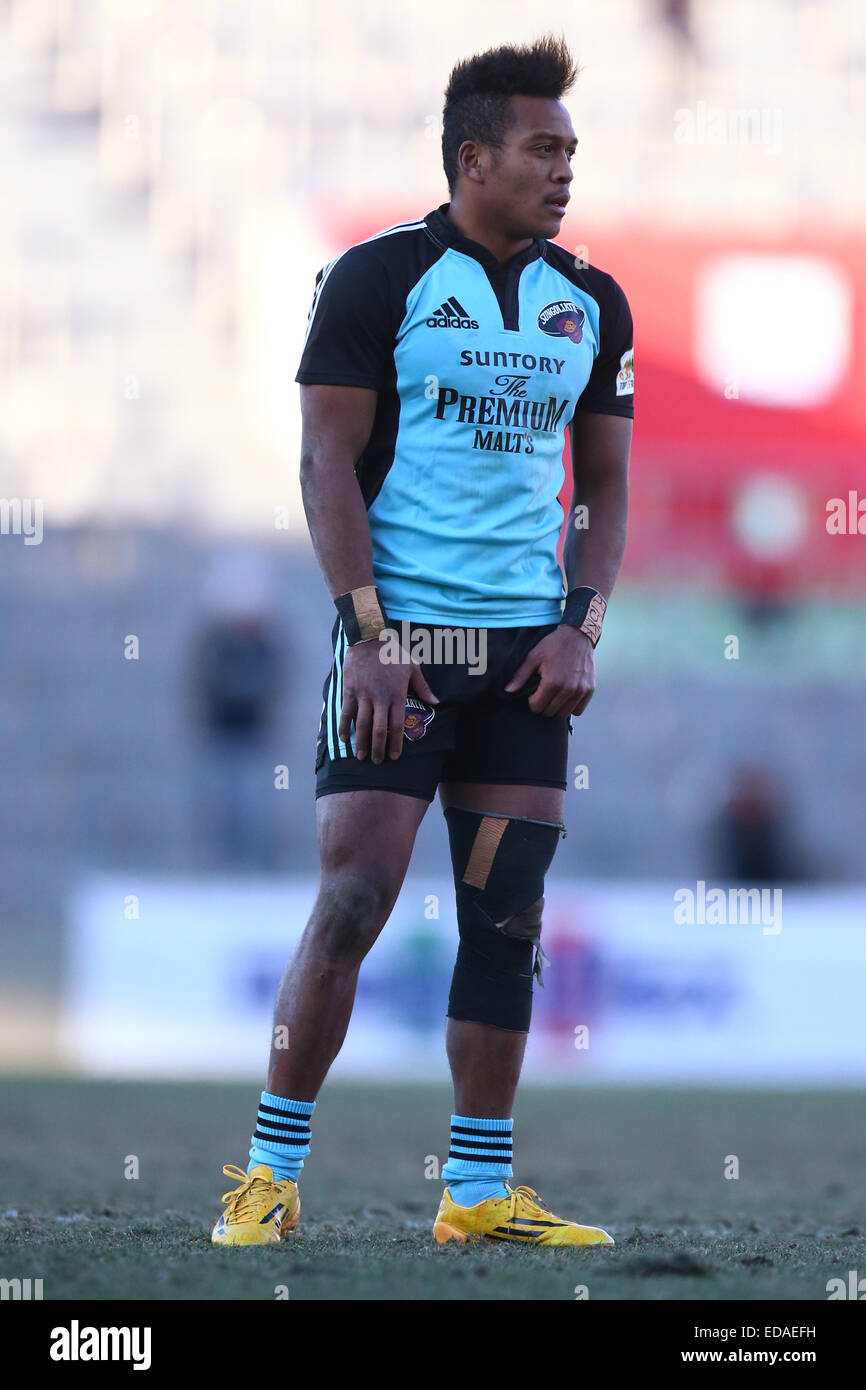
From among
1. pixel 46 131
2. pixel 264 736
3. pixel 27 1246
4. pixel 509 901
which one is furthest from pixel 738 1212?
pixel 46 131

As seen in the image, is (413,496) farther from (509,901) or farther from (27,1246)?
(27,1246)

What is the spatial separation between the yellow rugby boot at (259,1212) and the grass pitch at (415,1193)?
0.05m

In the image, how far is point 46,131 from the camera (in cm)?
1596

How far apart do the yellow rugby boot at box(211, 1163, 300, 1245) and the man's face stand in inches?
75.4

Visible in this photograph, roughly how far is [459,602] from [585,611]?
0.28 metres

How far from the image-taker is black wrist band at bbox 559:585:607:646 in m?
3.59

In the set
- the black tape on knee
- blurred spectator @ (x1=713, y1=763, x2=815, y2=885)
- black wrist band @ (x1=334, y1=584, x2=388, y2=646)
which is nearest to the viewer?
black wrist band @ (x1=334, y1=584, x2=388, y2=646)

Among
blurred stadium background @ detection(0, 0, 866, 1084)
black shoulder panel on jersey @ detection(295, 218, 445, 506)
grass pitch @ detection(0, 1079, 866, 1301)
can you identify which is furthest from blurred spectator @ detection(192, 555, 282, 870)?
black shoulder panel on jersey @ detection(295, 218, 445, 506)

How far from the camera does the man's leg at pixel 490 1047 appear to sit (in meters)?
3.54

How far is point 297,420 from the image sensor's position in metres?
15.2

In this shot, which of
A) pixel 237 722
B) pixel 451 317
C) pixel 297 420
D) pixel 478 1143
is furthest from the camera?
pixel 297 420

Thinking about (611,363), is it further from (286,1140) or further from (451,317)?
(286,1140)

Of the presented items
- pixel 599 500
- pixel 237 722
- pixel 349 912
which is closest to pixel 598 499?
pixel 599 500

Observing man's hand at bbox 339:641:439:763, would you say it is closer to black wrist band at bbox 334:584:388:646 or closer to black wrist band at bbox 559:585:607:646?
black wrist band at bbox 334:584:388:646
